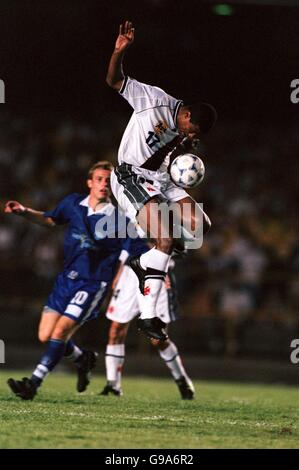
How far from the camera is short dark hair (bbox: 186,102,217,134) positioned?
8.71 meters

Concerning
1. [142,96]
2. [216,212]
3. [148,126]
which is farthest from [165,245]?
[216,212]

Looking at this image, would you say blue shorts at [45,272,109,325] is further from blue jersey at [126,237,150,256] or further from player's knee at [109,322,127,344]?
player's knee at [109,322,127,344]

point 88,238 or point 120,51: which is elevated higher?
point 120,51

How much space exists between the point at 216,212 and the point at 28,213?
9579 mm

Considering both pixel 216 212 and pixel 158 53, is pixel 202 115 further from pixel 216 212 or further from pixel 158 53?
pixel 158 53

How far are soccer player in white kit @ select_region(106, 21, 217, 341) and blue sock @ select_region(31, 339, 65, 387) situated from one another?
115 cm

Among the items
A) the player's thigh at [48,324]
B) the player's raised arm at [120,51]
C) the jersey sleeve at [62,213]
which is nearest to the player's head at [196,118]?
the player's raised arm at [120,51]

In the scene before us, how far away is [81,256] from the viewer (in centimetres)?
988

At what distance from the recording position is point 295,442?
23.1ft

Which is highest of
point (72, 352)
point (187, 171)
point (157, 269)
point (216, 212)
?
point (187, 171)

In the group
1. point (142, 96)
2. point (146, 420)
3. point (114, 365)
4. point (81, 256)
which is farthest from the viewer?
point (114, 365)

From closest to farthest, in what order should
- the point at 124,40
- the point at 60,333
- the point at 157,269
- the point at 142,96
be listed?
the point at 124,40 → the point at 157,269 → the point at 142,96 → the point at 60,333

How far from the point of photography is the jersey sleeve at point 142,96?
8.77 meters

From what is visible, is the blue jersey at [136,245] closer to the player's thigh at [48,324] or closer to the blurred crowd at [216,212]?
the player's thigh at [48,324]
